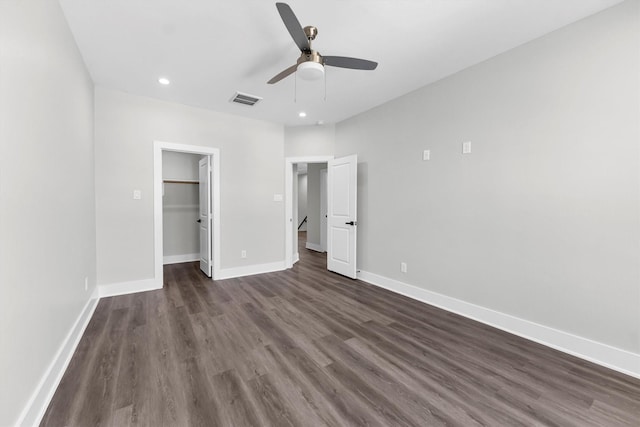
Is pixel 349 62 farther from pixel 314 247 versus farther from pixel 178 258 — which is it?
pixel 314 247

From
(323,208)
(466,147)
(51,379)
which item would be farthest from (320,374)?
(323,208)

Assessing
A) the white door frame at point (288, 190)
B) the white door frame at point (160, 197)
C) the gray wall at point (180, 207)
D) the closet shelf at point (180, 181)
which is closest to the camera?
the white door frame at point (160, 197)

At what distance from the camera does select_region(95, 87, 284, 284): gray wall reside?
3.53 metres

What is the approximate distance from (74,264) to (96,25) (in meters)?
2.13

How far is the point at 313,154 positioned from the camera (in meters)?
5.01

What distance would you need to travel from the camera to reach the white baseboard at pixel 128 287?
353cm

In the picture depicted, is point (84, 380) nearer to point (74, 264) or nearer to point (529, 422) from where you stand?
point (74, 264)

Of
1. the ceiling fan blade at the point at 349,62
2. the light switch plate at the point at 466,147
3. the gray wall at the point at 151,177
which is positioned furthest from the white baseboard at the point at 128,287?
the light switch plate at the point at 466,147

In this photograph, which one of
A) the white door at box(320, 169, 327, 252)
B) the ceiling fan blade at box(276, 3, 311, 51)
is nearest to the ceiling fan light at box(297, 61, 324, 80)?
the ceiling fan blade at box(276, 3, 311, 51)

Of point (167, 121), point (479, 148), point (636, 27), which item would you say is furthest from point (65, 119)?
point (636, 27)

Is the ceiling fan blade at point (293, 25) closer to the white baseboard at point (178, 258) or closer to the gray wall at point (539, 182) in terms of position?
the gray wall at point (539, 182)

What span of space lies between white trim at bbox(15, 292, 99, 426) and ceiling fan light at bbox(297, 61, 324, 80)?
273 centimetres

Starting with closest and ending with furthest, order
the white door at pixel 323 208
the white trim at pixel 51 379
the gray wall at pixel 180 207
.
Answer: the white trim at pixel 51 379, the gray wall at pixel 180 207, the white door at pixel 323 208

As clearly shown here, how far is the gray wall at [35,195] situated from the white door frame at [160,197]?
1262mm
